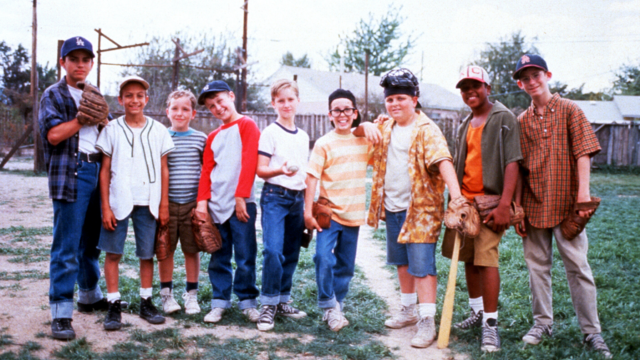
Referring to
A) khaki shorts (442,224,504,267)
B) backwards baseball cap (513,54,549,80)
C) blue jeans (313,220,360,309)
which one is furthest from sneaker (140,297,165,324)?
backwards baseball cap (513,54,549,80)

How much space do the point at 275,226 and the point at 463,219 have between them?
52.5 inches

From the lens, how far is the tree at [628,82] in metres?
47.0

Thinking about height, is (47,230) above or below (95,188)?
below

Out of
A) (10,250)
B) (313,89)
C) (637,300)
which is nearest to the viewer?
(637,300)

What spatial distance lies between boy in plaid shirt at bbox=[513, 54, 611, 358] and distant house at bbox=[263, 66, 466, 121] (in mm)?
25812

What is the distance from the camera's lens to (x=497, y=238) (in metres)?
3.45

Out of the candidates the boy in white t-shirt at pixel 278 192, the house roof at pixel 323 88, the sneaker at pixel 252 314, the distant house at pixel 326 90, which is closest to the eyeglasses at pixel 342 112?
the boy in white t-shirt at pixel 278 192

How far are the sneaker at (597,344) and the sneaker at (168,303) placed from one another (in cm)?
291

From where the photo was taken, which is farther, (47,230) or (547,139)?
(47,230)

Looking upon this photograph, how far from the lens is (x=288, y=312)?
4.00 meters

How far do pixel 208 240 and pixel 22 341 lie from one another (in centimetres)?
133

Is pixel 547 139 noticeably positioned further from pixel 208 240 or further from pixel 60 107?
pixel 60 107

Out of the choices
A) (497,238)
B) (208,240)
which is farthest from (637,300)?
(208,240)

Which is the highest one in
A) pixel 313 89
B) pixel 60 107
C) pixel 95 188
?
pixel 313 89
